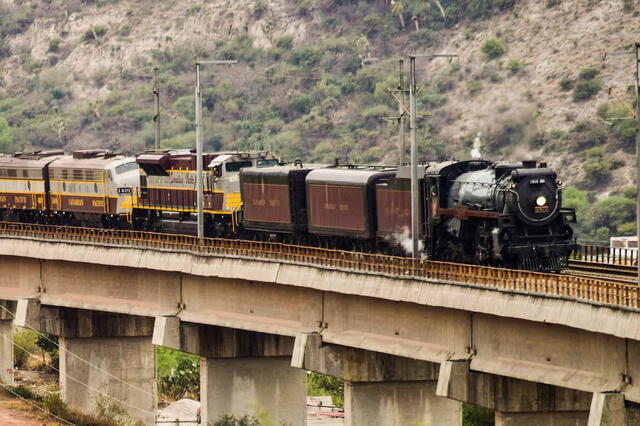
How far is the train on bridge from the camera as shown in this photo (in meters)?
50.3

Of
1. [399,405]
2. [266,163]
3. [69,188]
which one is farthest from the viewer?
[69,188]

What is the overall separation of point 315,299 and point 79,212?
25.1 m

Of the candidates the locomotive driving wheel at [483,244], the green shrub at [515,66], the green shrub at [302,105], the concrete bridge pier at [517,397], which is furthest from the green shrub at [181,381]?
the green shrub at [302,105]

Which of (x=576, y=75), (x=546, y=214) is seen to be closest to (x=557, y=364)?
(x=546, y=214)

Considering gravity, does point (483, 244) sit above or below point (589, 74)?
below

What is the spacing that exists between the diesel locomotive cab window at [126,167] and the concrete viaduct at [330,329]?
611cm

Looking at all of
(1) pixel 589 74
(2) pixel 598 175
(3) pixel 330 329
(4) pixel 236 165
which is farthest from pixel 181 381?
(1) pixel 589 74

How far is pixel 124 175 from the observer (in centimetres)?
7550

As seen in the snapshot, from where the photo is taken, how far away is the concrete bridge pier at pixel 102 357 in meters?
70.6

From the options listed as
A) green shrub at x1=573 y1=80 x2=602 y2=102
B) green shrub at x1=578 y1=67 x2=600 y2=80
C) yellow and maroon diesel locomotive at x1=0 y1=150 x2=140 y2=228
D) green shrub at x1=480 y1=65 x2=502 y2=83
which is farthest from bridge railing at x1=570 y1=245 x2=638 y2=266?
green shrub at x1=480 y1=65 x2=502 y2=83

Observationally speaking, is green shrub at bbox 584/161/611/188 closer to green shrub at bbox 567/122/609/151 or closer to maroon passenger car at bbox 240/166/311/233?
green shrub at bbox 567/122/609/151

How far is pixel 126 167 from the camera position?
7638cm

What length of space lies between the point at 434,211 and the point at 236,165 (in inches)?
663

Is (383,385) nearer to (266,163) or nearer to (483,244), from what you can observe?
(483,244)
